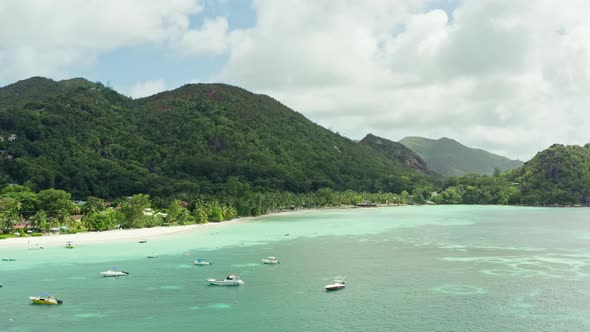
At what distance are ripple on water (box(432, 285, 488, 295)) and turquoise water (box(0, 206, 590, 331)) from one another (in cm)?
12

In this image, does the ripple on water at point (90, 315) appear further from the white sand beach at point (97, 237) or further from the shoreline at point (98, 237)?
the white sand beach at point (97, 237)

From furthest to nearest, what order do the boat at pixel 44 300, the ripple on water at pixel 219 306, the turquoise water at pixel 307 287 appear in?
1. the ripple on water at pixel 219 306
2. the boat at pixel 44 300
3. the turquoise water at pixel 307 287

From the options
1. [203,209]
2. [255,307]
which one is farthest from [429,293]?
[203,209]

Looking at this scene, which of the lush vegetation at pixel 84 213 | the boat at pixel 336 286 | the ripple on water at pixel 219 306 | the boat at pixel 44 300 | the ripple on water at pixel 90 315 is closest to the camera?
the ripple on water at pixel 90 315

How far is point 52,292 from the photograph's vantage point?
57.2 metres

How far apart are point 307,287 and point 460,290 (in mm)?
18690

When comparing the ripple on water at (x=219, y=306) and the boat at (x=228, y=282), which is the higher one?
the boat at (x=228, y=282)

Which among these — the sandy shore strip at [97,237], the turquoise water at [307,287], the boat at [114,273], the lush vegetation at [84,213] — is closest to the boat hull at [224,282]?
Result: the turquoise water at [307,287]

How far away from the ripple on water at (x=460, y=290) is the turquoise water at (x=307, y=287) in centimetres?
12

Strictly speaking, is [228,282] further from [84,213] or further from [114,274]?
[84,213]

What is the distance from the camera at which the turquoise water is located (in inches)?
1810

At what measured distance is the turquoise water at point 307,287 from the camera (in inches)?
1810

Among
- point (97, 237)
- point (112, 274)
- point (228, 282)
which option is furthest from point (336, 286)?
point (97, 237)

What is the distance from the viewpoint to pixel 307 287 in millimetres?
61000
